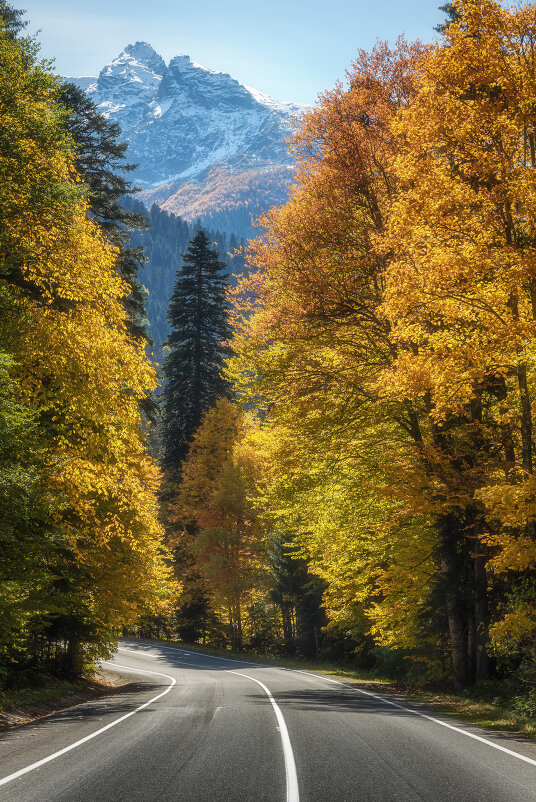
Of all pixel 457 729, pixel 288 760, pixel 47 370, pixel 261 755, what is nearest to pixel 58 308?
pixel 47 370

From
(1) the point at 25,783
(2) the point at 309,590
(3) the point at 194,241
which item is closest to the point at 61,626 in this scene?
(1) the point at 25,783

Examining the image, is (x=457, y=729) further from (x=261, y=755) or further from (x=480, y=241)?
(x=480, y=241)

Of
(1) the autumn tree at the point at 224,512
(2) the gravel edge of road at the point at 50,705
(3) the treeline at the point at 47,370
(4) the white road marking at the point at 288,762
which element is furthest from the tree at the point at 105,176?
(4) the white road marking at the point at 288,762

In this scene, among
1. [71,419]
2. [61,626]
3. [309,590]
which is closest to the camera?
[71,419]

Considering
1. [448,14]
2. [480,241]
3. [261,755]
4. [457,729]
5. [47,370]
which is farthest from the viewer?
[448,14]

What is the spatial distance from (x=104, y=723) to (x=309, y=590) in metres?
22.7

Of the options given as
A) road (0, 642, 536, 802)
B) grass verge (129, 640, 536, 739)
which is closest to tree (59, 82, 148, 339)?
grass verge (129, 640, 536, 739)

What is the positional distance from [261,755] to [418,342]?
8449mm

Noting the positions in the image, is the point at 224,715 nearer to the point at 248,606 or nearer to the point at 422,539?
the point at 422,539

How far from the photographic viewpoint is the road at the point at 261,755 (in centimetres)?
661

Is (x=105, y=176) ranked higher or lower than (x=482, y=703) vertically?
higher

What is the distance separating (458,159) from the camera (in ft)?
45.1

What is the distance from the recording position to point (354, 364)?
16.2m

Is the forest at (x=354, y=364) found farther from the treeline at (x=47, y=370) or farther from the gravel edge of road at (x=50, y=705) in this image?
the gravel edge of road at (x=50, y=705)
